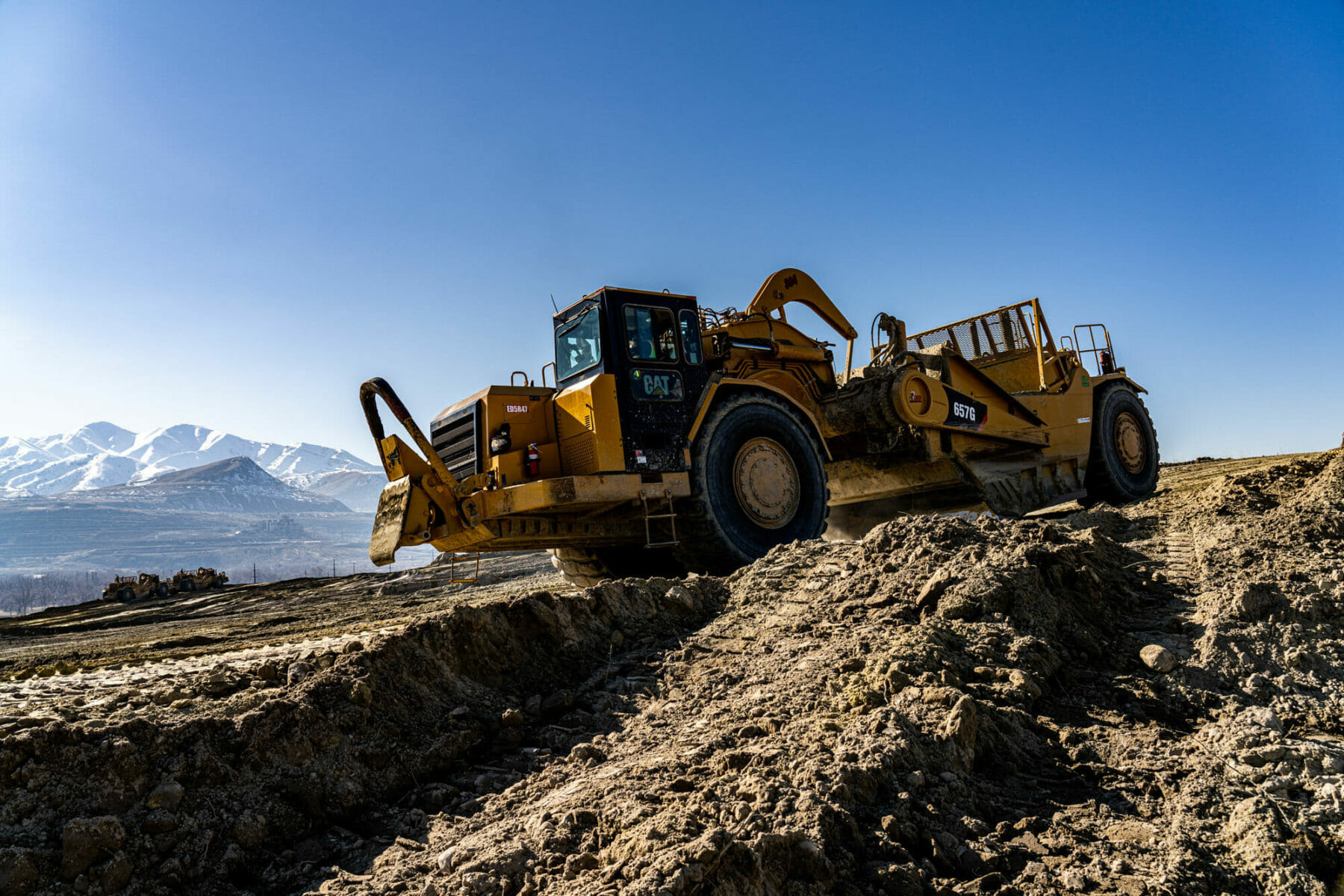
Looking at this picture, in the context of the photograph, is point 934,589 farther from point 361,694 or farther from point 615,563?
point 615,563

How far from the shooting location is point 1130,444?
1256cm

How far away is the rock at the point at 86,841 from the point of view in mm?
2561

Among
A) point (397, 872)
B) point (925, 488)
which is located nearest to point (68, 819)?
point (397, 872)

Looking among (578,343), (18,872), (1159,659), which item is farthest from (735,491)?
(18,872)

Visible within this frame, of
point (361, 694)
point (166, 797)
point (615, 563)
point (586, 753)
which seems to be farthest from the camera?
point (615, 563)

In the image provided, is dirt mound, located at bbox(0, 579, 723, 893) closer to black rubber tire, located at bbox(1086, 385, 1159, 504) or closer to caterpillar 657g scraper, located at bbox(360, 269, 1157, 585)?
caterpillar 657g scraper, located at bbox(360, 269, 1157, 585)

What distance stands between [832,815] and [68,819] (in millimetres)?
2601

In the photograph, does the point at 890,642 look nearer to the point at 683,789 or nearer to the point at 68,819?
the point at 683,789

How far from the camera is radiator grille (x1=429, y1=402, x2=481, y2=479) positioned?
765 cm

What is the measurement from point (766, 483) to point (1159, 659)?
466 centimetres

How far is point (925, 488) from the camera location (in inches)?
423

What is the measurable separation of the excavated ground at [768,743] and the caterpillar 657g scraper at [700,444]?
2259 mm

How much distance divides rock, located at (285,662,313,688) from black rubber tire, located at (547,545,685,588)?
4631 mm

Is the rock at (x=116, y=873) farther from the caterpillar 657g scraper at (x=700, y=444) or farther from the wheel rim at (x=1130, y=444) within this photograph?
the wheel rim at (x=1130, y=444)
